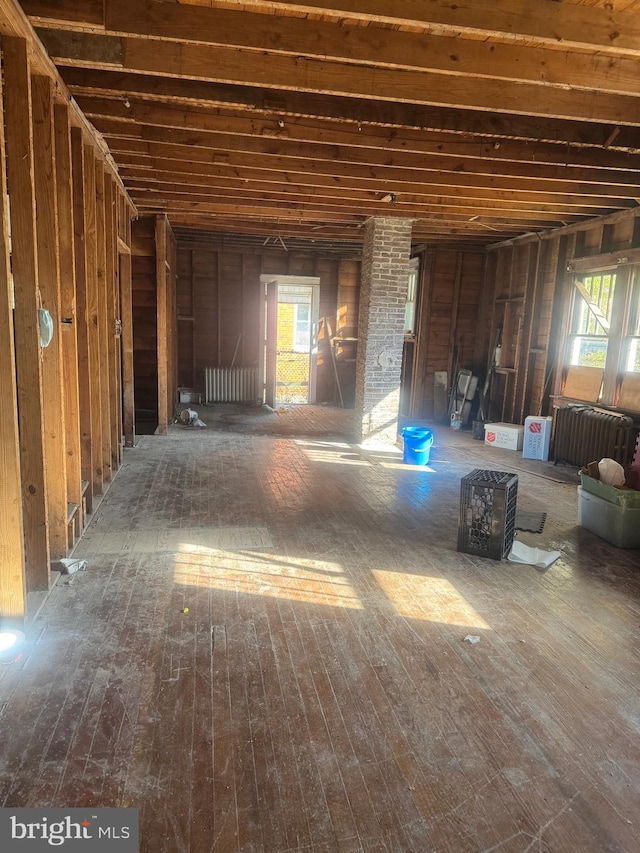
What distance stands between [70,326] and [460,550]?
130 inches

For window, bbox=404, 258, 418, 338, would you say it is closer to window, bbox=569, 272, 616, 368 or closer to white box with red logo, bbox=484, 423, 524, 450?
white box with red logo, bbox=484, 423, 524, 450

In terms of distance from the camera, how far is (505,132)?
4.50 m

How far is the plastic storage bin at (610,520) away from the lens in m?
4.59

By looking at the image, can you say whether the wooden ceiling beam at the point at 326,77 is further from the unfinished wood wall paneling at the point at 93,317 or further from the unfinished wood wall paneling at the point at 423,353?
the unfinished wood wall paneling at the point at 423,353

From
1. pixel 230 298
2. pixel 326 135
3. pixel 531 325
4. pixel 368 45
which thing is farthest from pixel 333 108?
pixel 230 298

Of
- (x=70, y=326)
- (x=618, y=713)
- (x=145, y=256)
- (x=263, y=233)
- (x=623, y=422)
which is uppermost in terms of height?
(x=263, y=233)

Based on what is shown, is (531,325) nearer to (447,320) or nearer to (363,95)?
(447,320)

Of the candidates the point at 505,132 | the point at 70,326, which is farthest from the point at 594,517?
the point at 70,326

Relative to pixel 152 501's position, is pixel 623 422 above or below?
above

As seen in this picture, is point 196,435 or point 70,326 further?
point 196,435

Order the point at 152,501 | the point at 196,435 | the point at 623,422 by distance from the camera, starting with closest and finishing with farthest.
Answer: the point at 152,501, the point at 623,422, the point at 196,435

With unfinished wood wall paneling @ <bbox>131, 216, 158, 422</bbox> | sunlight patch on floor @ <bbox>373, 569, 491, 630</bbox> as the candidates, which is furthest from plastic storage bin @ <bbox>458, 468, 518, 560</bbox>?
unfinished wood wall paneling @ <bbox>131, 216, 158, 422</bbox>

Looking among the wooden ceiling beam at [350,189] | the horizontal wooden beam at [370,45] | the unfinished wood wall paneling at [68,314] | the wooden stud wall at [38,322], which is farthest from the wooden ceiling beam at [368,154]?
the horizontal wooden beam at [370,45]

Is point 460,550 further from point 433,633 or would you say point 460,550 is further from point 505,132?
point 505,132
